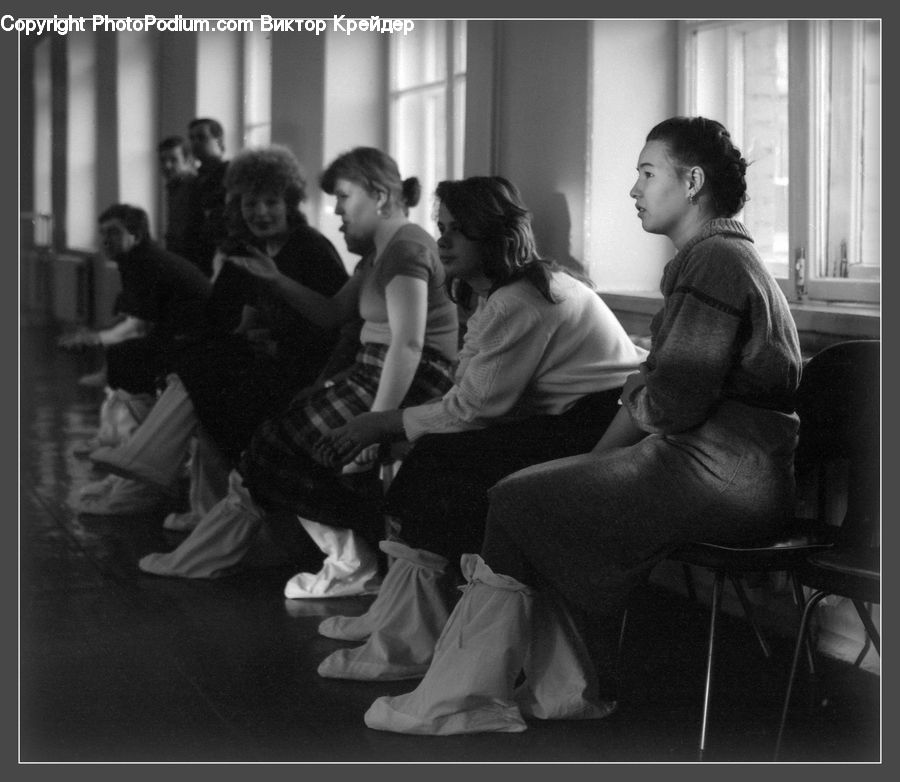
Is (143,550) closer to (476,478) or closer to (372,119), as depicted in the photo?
(476,478)

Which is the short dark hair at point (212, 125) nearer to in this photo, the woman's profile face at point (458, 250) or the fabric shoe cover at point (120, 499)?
the fabric shoe cover at point (120, 499)

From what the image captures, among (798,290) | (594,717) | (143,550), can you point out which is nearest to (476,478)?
(594,717)

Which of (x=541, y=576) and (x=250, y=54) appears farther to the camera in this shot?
(x=250, y=54)

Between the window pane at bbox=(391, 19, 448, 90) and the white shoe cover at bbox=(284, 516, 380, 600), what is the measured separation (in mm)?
2800

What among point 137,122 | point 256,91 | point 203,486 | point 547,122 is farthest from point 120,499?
point 137,122

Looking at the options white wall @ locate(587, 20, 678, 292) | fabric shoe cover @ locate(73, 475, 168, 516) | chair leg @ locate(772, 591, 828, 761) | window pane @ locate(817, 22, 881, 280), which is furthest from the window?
fabric shoe cover @ locate(73, 475, 168, 516)

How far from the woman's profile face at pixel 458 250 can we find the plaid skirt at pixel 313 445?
790 mm

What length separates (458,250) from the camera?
3266 mm

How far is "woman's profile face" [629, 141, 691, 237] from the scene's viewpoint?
2.73 m

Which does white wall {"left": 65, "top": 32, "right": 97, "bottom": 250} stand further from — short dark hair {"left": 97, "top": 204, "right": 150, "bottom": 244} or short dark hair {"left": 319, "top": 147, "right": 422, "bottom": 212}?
short dark hair {"left": 319, "top": 147, "right": 422, "bottom": 212}

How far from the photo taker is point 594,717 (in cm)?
302

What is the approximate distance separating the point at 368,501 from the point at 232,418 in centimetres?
72

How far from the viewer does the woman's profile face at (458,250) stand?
326 centimetres

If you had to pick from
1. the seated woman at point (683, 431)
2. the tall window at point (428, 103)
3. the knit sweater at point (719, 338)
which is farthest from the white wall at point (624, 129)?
the knit sweater at point (719, 338)
